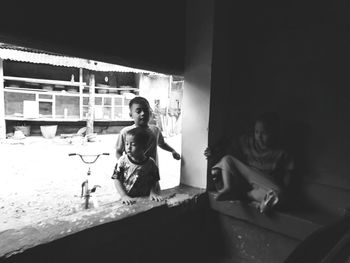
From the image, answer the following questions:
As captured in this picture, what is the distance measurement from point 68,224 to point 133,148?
79cm

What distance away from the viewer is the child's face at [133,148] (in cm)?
233

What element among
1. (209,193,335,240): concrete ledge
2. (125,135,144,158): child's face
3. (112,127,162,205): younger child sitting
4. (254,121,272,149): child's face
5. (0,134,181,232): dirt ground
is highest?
(254,121,272,149): child's face

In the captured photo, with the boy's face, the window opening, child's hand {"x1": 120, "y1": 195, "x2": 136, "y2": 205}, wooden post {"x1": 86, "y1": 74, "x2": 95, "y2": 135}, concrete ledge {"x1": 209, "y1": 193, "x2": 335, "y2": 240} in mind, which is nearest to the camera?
concrete ledge {"x1": 209, "y1": 193, "x2": 335, "y2": 240}

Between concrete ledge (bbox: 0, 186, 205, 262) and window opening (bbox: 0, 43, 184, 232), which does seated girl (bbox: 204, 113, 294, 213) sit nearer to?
concrete ledge (bbox: 0, 186, 205, 262)

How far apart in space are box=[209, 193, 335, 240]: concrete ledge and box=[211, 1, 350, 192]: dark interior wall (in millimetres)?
418

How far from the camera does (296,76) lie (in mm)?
2539

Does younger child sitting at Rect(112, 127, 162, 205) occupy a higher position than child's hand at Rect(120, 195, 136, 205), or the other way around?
younger child sitting at Rect(112, 127, 162, 205)

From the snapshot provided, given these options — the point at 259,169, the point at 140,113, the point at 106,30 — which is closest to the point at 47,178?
the point at 140,113

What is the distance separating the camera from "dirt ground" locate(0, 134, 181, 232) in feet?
15.5

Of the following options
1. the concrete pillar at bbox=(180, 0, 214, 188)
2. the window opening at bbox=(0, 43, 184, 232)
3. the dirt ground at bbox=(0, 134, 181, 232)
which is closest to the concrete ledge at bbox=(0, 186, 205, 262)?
the concrete pillar at bbox=(180, 0, 214, 188)

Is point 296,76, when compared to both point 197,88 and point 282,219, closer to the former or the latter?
point 197,88

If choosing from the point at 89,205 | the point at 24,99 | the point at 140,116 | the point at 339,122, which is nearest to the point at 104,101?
the point at 24,99

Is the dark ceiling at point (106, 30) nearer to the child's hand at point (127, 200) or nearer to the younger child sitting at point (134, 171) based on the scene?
the younger child sitting at point (134, 171)

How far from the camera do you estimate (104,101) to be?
1362 centimetres
